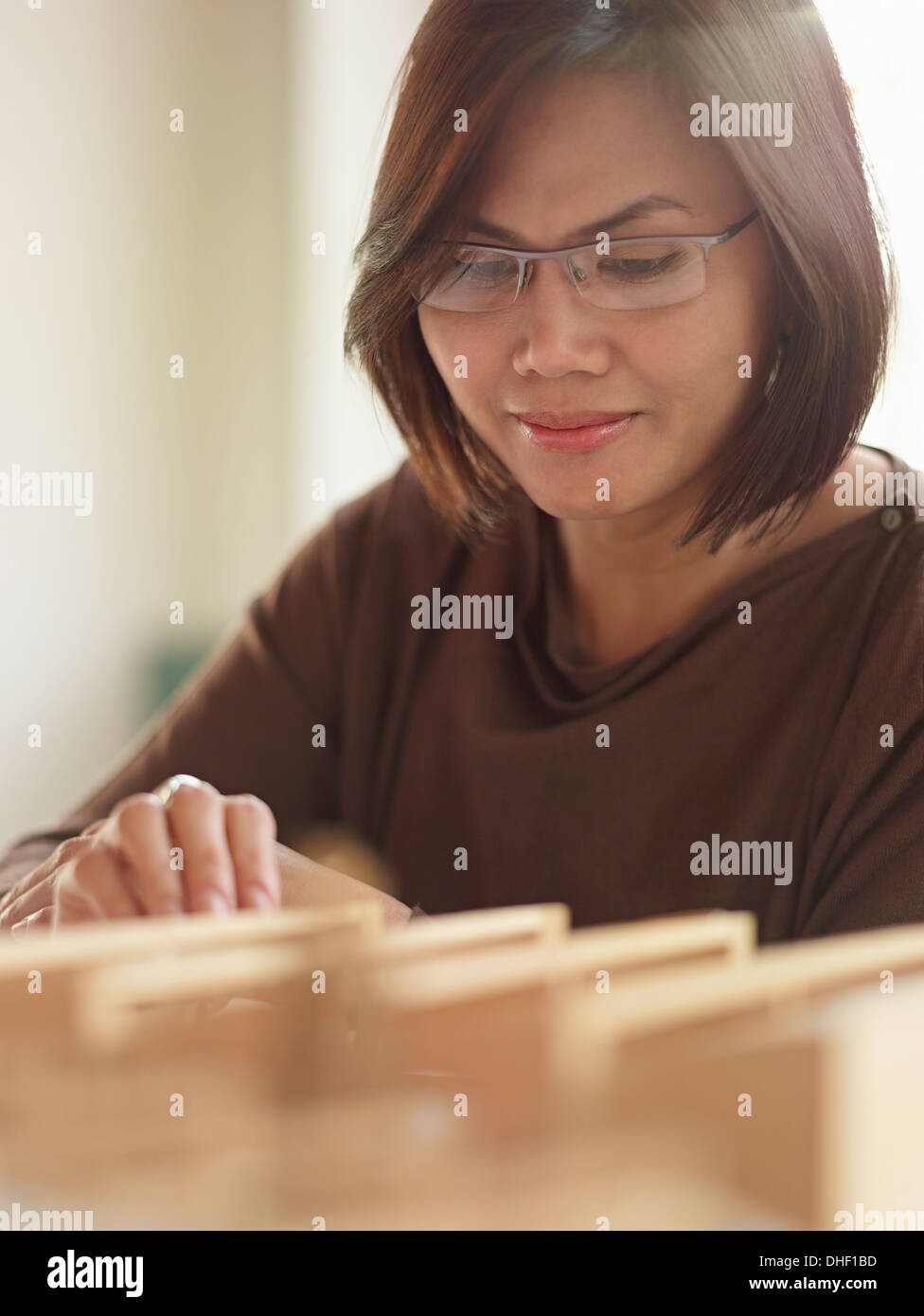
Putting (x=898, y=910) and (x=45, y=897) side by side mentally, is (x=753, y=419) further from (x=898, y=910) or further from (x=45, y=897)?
(x=45, y=897)

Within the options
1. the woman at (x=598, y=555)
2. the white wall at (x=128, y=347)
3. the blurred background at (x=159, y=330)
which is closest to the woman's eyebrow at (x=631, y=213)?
the woman at (x=598, y=555)

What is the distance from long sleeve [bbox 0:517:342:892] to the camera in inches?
33.9

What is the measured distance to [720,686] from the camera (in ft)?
2.35

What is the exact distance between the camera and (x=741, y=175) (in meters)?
0.61

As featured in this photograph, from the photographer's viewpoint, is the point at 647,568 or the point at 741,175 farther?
the point at 647,568

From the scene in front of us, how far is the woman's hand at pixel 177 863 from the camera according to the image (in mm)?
509

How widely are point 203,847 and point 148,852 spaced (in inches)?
1.0

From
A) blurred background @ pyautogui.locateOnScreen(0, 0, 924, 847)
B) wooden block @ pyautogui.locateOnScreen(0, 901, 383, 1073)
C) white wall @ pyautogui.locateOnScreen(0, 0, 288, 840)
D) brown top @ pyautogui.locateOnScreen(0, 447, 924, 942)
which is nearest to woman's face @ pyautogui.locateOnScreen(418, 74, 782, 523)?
brown top @ pyautogui.locateOnScreen(0, 447, 924, 942)

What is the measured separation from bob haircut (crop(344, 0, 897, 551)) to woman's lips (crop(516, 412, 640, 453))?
0.30ft
